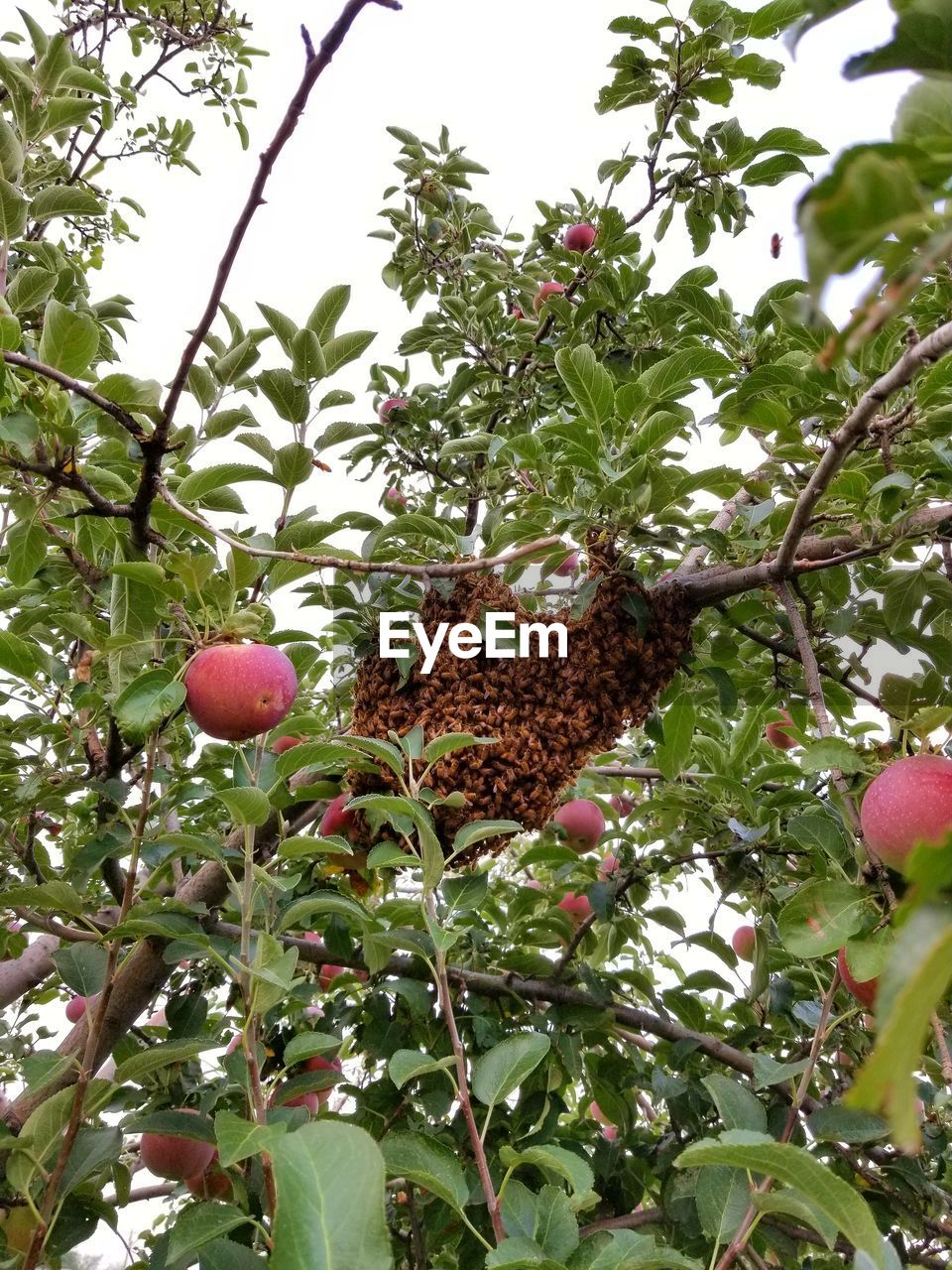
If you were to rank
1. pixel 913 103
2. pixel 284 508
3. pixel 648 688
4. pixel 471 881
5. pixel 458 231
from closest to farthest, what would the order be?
pixel 913 103 → pixel 471 881 → pixel 284 508 → pixel 648 688 → pixel 458 231

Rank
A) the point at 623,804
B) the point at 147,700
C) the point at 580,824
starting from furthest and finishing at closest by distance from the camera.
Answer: the point at 623,804 → the point at 580,824 → the point at 147,700

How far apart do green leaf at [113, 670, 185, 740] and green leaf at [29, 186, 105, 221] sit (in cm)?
83

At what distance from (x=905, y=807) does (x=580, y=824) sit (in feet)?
4.34

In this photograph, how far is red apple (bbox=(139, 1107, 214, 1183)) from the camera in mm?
1519

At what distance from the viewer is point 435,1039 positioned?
1.46 meters

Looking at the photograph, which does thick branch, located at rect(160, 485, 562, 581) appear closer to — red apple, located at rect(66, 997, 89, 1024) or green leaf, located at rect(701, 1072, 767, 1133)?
green leaf, located at rect(701, 1072, 767, 1133)

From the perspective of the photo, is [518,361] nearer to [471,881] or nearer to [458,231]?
[458,231]

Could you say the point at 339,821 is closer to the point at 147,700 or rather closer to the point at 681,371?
the point at 147,700

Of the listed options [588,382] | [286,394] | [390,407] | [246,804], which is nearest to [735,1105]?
[246,804]

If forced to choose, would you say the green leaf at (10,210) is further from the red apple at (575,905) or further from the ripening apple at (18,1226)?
the red apple at (575,905)

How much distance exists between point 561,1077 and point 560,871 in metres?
0.58

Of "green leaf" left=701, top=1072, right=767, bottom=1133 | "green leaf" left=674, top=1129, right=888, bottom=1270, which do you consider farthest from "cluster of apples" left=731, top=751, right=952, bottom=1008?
"green leaf" left=674, top=1129, right=888, bottom=1270

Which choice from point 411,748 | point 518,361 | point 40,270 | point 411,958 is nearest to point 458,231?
point 518,361

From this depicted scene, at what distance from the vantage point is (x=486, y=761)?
53.8 inches
